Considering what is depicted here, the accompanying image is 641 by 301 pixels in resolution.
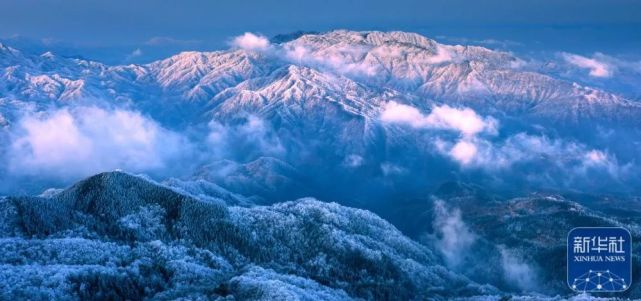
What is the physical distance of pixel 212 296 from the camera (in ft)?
624

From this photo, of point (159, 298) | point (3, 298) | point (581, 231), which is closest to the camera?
point (581, 231)

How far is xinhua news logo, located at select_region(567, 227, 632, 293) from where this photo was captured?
11544cm

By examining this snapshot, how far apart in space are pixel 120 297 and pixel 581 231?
151 meters

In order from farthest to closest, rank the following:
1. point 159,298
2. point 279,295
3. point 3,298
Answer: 1. point 159,298
2. point 279,295
3. point 3,298

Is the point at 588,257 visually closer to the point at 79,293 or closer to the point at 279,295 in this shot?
the point at 279,295

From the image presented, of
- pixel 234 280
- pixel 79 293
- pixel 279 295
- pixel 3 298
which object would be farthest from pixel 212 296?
pixel 3 298

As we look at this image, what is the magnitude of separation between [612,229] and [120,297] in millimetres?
155273

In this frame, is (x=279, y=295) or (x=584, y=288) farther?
(x=279, y=295)

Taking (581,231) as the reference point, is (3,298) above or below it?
below

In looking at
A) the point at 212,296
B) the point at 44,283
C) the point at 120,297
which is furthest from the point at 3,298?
the point at 212,296

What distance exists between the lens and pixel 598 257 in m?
118

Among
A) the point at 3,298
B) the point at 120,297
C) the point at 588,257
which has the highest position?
the point at 588,257

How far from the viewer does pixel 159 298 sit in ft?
640

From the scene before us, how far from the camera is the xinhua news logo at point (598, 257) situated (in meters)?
115
